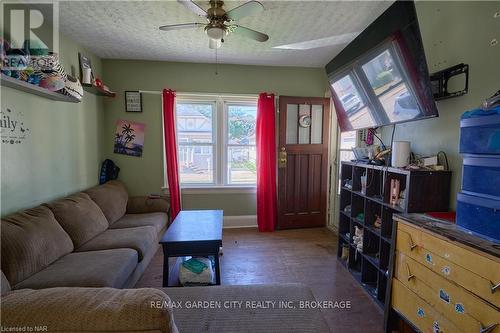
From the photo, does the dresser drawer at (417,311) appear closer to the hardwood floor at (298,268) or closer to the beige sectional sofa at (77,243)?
the hardwood floor at (298,268)

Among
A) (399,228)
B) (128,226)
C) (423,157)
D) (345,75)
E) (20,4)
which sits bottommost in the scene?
(128,226)

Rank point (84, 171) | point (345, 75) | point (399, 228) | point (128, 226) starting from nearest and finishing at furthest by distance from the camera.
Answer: point (399, 228)
point (345, 75)
point (128, 226)
point (84, 171)

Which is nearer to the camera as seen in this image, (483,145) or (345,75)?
(483,145)

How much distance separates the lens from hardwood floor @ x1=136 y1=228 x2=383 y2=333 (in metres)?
1.91

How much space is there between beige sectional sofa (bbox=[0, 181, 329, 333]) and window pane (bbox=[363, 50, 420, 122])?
4.94ft

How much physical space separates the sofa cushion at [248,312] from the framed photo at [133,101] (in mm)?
2825

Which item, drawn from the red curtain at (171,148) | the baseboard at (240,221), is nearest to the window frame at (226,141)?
the baseboard at (240,221)

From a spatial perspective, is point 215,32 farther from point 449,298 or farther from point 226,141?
point 449,298

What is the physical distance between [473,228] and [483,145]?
17.5 inches

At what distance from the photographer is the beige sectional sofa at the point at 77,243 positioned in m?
1.58

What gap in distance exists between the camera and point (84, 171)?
301 centimetres

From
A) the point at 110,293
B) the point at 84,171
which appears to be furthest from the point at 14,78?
the point at 110,293

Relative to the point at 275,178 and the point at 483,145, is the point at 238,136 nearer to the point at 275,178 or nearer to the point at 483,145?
the point at 275,178

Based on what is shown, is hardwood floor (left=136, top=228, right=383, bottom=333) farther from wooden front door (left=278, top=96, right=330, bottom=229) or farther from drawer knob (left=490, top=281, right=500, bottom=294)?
drawer knob (left=490, top=281, right=500, bottom=294)
